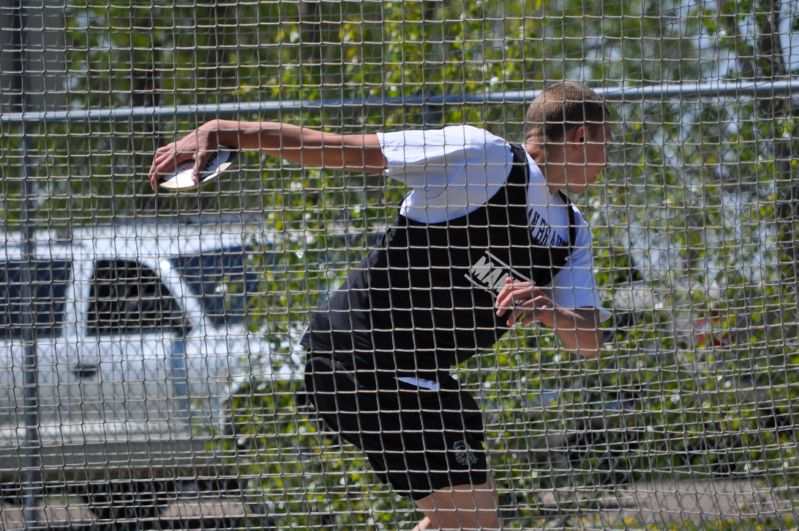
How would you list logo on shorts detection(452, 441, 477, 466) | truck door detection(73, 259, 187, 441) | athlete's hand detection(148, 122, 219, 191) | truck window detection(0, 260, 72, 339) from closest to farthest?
athlete's hand detection(148, 122, 219, 191) → logo on shorts detection(452, 441, 477, 466) → truck window detection(0, 260, 72, 339) → truck door detection(73, 259, 187, 441)

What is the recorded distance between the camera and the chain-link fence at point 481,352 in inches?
139

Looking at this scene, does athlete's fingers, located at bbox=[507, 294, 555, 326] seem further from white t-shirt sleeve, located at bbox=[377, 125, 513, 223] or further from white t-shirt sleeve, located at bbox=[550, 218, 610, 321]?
white t-shirt sleeve, located at bbox=[377, 125, 513, 223]

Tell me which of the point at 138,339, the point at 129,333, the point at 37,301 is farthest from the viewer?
the point at 129,333

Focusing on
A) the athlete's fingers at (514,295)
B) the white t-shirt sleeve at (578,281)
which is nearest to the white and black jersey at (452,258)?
the white t-shirt sleeve at (578,281)

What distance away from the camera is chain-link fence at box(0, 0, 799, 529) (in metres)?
3.54

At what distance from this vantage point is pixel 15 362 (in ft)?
13.7

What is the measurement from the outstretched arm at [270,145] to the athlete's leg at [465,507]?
1122mm

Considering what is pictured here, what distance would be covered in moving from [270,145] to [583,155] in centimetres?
98

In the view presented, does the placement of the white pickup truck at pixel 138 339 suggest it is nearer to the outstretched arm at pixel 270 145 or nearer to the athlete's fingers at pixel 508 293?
the outstretched arm at pixel 270 145

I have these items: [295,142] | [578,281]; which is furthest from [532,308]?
[295,142]

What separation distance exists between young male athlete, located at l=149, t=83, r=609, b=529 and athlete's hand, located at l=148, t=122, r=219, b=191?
0.31 ft

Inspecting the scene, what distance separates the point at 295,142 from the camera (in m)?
2.68

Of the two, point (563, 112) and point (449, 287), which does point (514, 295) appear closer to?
point (449, 287)

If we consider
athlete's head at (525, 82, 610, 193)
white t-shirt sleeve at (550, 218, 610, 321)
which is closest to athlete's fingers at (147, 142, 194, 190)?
athlete's head at (525, 82, 610, 193)
